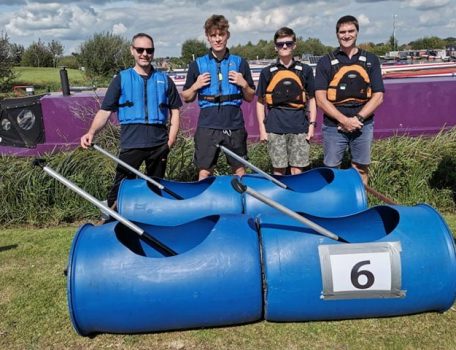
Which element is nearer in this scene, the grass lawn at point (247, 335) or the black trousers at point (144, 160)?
the grass lawn at point (247, 335)

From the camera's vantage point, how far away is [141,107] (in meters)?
4.60

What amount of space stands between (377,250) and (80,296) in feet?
6.18

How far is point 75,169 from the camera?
19.8 feet

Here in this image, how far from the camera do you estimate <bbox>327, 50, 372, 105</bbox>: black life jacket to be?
4.70 metres

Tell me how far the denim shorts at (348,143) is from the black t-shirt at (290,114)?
0.94ft

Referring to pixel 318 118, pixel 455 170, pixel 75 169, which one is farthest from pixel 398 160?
pixel 75 169

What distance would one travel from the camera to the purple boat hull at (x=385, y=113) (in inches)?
260

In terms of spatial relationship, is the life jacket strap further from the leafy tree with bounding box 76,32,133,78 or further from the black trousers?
the leafy tree with bounding box 76,32,133,78

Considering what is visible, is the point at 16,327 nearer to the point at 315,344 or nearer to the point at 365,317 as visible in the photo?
the point at 315,344

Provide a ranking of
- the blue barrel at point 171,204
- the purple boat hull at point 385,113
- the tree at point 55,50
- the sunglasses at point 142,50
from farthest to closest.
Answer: the tree at point 55,50 < the purple boat hull at point 385,113 < the sunglasses at point 142,50 < the blue barrel at point 171,204

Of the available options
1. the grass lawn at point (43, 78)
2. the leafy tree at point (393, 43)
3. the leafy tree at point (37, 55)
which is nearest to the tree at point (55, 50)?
the leafy tree at point (37, 55)

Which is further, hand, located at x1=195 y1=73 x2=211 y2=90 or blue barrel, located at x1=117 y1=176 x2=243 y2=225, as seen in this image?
hand, located at x1=195 y1=73 x2=211 y2=90

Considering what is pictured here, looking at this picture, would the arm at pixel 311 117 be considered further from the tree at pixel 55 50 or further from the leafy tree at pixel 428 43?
the leafy tree at pixel 428 43

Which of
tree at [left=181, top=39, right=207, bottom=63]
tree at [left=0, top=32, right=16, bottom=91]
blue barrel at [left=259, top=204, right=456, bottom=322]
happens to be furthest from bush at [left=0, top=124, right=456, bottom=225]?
tree at [left=181, top=39, right=207, bottom=63]
